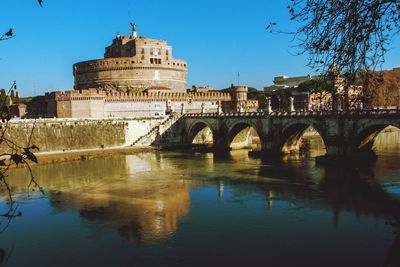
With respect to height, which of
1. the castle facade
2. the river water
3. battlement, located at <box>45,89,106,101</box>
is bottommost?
the river water

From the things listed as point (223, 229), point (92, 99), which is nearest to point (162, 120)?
point (92, 99)

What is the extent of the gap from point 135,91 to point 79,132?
39.5ft

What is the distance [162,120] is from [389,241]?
30.6 meters

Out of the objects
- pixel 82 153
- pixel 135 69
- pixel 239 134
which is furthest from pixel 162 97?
pixel 82 153

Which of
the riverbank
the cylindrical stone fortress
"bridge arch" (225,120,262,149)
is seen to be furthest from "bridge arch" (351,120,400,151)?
the cylindrical stone fortress

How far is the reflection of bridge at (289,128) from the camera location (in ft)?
84.1

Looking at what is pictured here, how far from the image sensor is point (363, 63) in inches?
224

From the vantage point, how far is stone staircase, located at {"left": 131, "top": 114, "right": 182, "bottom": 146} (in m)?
40.0

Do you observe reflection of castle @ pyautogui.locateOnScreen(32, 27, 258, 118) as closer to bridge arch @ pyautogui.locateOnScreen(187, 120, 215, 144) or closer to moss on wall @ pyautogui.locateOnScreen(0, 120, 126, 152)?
bridge arch @ pyautogui.locateOnScreen(187, 120, 215, 144)

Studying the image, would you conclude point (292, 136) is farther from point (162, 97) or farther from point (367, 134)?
point (162, 97)

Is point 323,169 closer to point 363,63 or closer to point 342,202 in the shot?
point 342,202

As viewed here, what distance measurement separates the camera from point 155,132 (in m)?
40.7

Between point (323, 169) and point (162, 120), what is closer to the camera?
point (323, 169)

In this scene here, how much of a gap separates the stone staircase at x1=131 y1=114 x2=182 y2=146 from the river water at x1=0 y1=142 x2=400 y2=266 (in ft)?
44.0
